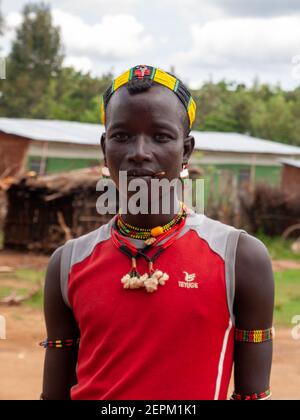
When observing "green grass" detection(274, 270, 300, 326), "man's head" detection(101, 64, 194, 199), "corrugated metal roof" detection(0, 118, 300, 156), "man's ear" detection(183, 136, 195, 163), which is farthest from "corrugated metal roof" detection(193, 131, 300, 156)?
"man's head" detection(101, 64, 194, 199)

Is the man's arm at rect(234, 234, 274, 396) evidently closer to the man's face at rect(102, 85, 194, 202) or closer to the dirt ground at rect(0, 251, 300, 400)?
the man's face at rect(102, 85, 194, 202)

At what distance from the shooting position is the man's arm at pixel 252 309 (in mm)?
1789

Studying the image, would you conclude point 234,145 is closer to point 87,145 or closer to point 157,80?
point 87,145

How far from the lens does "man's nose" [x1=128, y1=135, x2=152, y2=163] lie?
1.77 meters

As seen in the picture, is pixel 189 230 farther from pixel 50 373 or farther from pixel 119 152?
pixel 50 373

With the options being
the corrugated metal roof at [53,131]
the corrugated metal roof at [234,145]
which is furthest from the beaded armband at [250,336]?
the corrugated metal roof at [234,145]

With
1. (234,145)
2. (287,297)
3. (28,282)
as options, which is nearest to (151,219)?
(287,297)

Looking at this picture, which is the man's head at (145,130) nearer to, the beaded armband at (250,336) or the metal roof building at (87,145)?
the beaded armband at (250,336)

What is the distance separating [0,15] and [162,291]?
29.1m

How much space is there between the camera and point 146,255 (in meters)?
1.86

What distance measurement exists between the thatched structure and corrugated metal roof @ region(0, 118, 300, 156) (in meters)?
6.01

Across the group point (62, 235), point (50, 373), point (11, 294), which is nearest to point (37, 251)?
point (62, 235)

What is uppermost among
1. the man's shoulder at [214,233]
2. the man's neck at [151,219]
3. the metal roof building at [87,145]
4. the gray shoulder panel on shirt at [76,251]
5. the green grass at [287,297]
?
the metal roof building at [87,145]

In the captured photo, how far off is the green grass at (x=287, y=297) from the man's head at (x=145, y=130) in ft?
24.5
